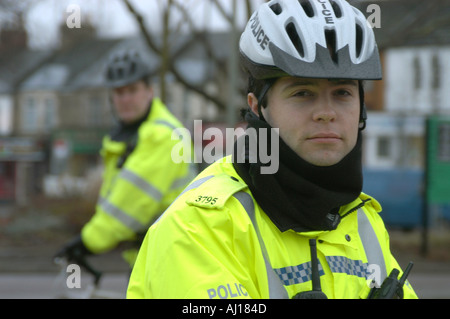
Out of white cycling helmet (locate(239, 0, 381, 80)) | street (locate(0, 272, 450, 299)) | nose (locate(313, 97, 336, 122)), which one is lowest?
street (locate(0, 272, 450, 299))

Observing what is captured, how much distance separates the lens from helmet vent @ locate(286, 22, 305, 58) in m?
2.05

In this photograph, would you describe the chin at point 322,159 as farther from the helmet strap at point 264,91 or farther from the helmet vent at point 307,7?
the helmet vent at point 307,7

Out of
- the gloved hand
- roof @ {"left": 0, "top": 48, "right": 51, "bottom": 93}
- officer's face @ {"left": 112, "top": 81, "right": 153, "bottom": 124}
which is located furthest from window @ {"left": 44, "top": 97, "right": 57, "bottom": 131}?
the gloved hand

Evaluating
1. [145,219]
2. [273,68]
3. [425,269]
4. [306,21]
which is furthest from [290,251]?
[425,269]

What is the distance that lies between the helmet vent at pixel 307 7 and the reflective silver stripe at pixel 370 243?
0.65 m

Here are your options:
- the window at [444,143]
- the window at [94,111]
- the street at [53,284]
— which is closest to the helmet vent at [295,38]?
the street at [53,284]

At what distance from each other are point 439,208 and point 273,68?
45.4ft

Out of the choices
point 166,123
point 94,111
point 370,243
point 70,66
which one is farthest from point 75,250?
point 70,66

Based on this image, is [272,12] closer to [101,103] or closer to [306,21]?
[306,21]

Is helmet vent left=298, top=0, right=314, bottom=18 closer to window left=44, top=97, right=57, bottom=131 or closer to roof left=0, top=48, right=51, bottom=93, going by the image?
window left=44, top=97, right=57, bottom=131

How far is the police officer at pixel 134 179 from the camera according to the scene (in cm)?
429

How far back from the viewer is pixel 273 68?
2.06m

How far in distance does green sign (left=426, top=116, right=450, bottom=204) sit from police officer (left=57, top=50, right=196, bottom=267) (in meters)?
8.35

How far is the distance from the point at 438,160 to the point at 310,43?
34.6ft
